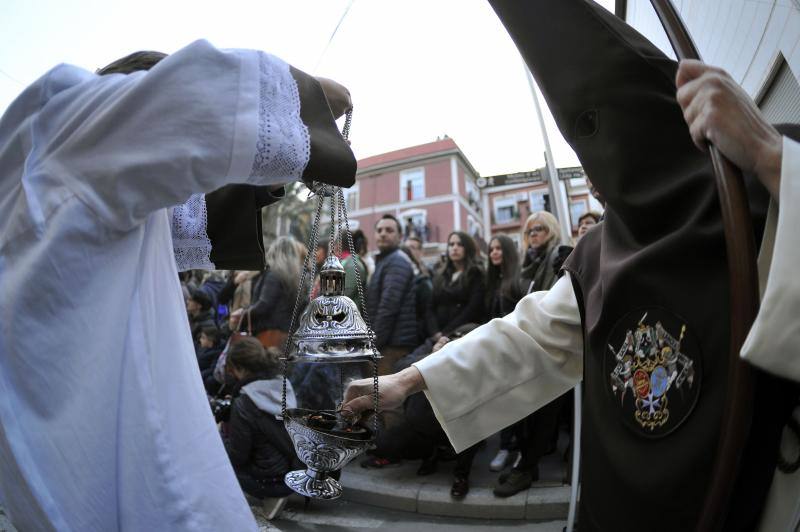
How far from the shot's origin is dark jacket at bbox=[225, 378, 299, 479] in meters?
3.44

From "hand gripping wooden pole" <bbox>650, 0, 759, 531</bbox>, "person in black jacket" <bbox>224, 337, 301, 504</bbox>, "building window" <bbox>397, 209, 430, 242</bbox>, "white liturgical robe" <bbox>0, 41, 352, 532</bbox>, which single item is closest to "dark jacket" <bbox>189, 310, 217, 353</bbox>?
"person in black jacket" <bbox>224, 337, 301, 504</bbox>

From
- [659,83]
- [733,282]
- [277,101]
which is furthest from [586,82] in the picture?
[277,101]

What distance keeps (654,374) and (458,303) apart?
3.23m

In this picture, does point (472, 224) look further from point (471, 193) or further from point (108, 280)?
point (108, 280)

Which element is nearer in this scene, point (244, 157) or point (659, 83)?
point (244, 157)

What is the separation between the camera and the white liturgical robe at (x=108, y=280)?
2.47 feet

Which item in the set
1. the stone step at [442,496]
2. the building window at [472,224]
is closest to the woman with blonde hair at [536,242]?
the stone step at [442,496]

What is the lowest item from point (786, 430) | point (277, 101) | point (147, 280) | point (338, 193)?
point (786, 430)

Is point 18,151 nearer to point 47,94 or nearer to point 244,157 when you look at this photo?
point 47,94

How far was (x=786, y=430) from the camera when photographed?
92cm

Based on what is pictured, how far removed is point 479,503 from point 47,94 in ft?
10.6

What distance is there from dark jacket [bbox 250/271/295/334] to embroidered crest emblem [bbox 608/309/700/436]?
3.68 m

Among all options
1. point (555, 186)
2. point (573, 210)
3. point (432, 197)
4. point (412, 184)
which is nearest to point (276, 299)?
point (555, 186)

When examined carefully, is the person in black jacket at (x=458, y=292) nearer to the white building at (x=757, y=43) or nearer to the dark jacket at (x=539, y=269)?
the dark jacket at (x=539, y=269)
